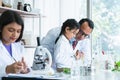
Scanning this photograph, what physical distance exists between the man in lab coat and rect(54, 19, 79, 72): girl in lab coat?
197 mm

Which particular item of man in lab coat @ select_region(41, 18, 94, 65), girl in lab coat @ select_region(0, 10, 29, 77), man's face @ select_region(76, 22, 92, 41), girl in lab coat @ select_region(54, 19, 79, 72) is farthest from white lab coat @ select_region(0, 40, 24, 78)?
man's face @ select_region(76, 22, 92, 41)

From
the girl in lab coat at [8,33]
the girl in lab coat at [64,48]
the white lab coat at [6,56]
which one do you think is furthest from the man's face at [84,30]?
the girl in lab coat at [8,33]

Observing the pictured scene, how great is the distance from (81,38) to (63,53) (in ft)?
2.48

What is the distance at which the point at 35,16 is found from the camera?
152 inches

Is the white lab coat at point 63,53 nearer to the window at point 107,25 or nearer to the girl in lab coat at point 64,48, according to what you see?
the girl in lab coat at point 64,48

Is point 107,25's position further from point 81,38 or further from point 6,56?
point 6,56

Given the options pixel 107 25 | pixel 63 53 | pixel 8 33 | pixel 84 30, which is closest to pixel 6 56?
pixel 8 33

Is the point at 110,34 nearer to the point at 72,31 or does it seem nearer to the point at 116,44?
the point at 116,44

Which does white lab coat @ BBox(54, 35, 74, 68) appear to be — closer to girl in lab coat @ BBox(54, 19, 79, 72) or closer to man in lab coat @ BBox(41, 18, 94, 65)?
girl in lab coat @ BBox(54, 19, 79, 72)

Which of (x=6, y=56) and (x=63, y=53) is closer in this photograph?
(x=6, y=56)

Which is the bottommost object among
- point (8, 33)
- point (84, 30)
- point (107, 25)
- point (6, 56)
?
point (6, 56)

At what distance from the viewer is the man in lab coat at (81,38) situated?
2.80 meters

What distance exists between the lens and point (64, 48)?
2508 mm

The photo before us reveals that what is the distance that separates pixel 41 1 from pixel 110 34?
4.29 ft
